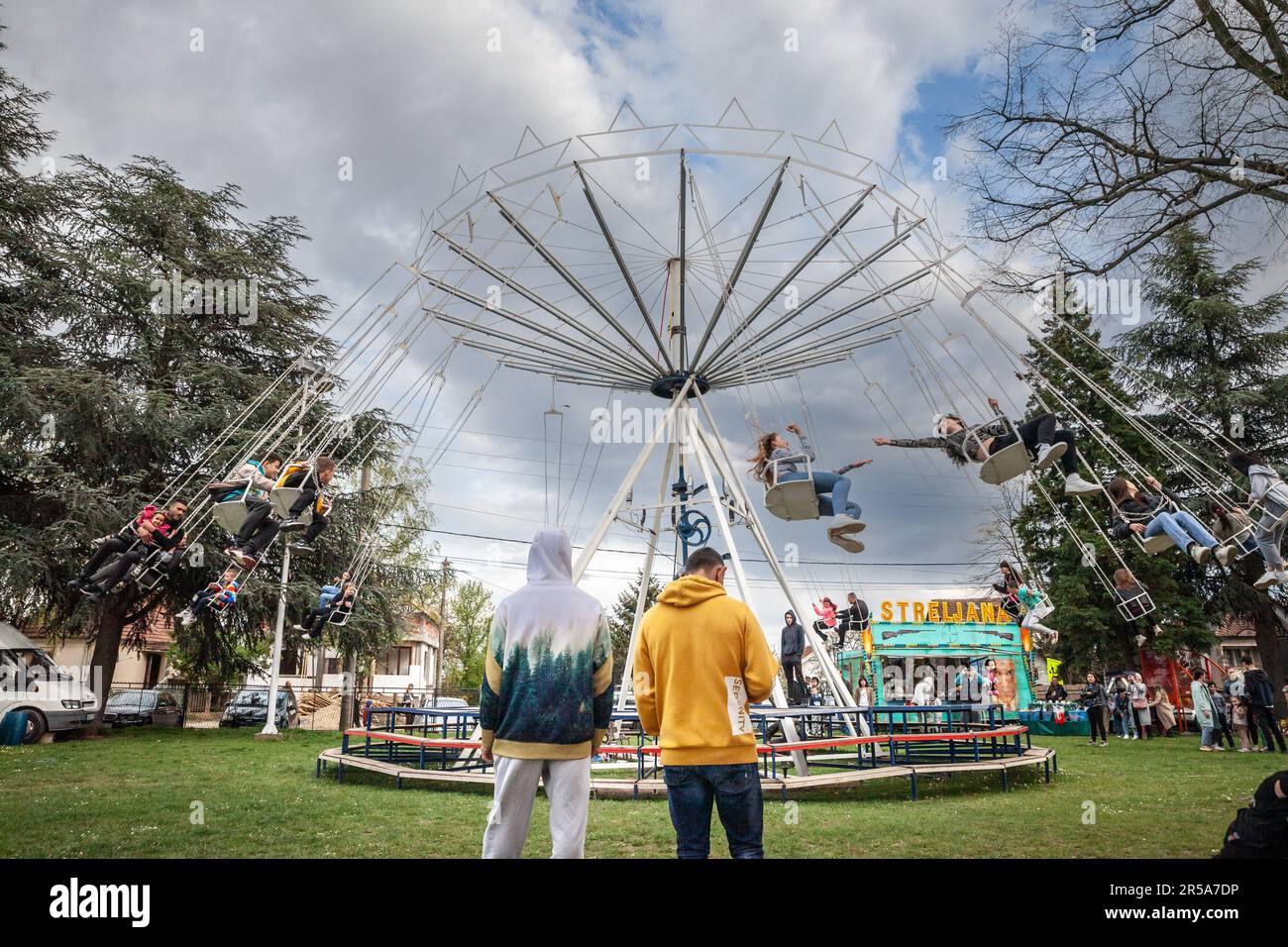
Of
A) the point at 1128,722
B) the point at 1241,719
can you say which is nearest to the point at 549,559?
the point at 1241,719

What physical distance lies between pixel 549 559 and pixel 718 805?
1.53 m

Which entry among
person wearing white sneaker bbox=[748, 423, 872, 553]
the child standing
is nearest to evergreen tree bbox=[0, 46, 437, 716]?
person wearing white sneaker bbox=[748, 423, 872, 553]

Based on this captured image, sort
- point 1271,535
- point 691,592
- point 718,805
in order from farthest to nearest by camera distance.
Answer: point 1271,535, point 691,592, point 718,805

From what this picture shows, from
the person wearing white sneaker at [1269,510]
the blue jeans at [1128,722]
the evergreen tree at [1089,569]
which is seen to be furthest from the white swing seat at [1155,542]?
the evergreen tree at [1089,569]

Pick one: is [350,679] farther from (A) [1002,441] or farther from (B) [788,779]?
(A) [1002,441]

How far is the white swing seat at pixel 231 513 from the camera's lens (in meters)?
9.71

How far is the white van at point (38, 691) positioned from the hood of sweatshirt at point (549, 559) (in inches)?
744

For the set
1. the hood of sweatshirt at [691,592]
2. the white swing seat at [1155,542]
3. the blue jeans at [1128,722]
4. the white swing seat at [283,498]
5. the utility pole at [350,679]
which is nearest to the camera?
the hood of sweatshirt at [691,592]

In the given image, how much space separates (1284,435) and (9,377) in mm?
38784

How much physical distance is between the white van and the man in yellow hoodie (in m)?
19.3

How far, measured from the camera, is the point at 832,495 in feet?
36.5

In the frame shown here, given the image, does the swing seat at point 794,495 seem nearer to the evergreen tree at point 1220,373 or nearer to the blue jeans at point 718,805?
the blue jeans at point 718,805
